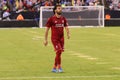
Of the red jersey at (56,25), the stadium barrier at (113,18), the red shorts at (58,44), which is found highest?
the red jersey at (56,25)

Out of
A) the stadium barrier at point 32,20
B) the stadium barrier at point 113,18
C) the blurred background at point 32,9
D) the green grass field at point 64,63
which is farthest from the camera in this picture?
the stadium barrier at point 113,18

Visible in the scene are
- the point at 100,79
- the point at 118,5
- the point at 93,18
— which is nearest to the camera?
the point at 100,79

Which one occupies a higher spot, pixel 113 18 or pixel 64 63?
pixel 64 63

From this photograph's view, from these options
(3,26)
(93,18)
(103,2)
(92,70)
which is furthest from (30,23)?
(92,70)

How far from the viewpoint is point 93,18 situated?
4275cm

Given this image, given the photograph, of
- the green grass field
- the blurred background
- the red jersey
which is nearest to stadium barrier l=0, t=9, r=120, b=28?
the blurred background

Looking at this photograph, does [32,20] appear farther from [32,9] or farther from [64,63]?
[64,63]

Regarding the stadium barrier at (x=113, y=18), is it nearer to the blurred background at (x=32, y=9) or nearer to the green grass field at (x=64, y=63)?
the blurred background at (x=32, y=9)

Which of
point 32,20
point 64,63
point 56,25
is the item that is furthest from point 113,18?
point 56,25

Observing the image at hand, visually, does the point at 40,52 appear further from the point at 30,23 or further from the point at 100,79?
the point at 30,23

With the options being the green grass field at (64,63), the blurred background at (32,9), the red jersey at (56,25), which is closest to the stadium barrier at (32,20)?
the blurred background at (32,9)

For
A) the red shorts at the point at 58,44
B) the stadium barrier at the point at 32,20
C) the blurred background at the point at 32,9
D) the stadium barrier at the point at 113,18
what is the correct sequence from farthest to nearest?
the stadium barrier at the point at 113,18, the blurred background at the point at 32,9, the stadium barrier at the point at 32,20, the red shorts at the point at 58,44

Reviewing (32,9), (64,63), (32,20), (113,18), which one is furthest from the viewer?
(32,9)

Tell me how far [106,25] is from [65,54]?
2519 centimetres
